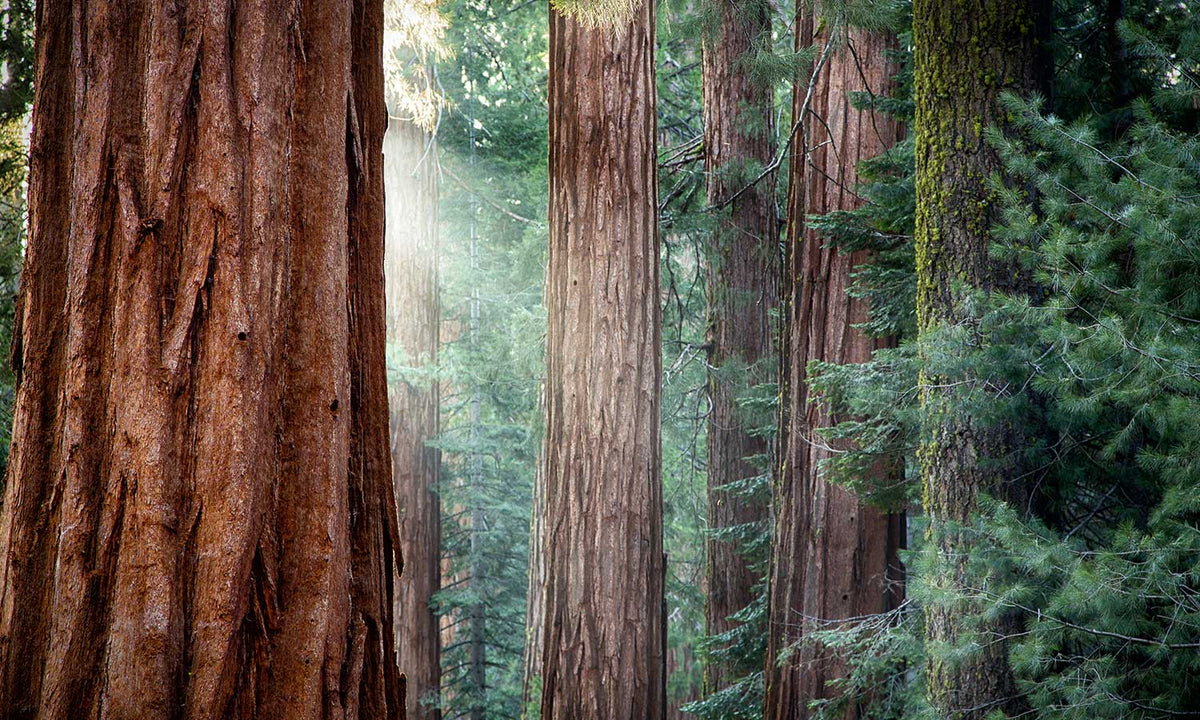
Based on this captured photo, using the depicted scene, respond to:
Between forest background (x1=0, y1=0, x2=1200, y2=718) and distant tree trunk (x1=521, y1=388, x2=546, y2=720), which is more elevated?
forest background (x1=0, y1=0, x2=1200, y2=718)

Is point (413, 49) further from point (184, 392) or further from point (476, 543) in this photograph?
point (184, 392)

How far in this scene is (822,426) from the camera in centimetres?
656

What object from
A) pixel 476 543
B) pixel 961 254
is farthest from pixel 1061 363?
pixel 476 543

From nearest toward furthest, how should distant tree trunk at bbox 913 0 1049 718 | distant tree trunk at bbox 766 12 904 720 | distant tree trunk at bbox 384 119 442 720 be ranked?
distant tree trunk at bbox 913 0 1049 718
distant tree trunk at bbox 766 12 904 720
distant tree trunk at bbox 384 119 442 720

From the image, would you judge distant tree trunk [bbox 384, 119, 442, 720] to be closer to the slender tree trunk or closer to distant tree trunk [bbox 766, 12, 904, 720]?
the slender tree trunk

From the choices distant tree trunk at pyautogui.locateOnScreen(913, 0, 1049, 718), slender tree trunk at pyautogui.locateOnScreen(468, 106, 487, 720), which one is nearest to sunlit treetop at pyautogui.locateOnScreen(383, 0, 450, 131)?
slender tree trunk at pyautogui.locateOnScreen(468, 106, 487, 720)

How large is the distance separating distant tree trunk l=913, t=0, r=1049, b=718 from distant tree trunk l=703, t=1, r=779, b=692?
166 inches

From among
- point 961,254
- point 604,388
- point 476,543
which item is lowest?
point 476,543

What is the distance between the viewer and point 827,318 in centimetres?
662

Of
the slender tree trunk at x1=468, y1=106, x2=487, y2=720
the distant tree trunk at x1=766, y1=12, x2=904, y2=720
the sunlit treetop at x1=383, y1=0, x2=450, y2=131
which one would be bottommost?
the slender tree trunk at x1=468, y1=106, x2=487, y2=720

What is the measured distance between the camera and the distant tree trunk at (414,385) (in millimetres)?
11812

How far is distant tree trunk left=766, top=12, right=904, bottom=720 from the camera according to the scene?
20.8 ft

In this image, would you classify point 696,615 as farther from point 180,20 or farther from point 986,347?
point 180,20

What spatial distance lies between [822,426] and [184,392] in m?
5.26
